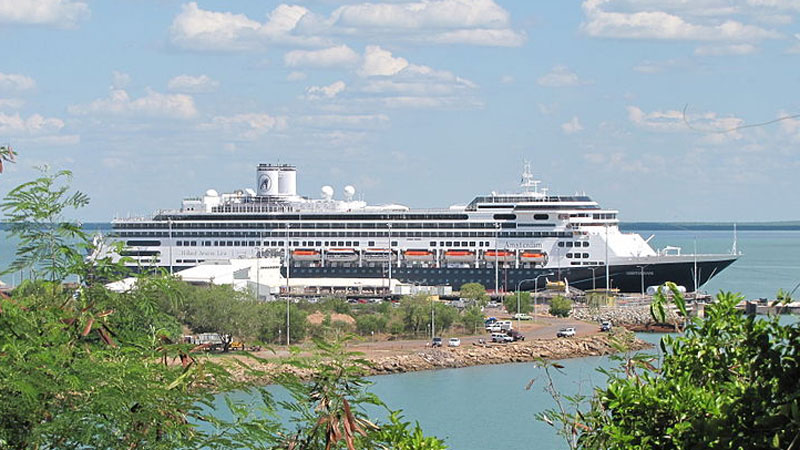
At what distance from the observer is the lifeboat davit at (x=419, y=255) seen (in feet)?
173

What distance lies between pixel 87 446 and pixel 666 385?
298 centimetres

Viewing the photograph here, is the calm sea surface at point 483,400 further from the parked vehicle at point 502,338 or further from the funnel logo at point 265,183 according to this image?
the funnel logo at point 265,183

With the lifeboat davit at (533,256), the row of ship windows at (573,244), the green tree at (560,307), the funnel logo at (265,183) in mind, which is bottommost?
the green tree at (560,307)

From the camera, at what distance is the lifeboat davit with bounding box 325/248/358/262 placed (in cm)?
5375

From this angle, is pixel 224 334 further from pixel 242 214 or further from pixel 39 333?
pixel 39 333

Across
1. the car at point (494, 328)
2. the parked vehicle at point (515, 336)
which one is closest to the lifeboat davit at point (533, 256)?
the car at point (494, 328)

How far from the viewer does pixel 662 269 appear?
5081 centimetres

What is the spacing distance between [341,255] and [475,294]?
879 centimetres

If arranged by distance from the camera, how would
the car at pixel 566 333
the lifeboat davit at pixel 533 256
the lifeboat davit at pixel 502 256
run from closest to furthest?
1. the car at pixel 566 333
2. the lifeboat davit at pixel 533 256
3. the lifeboat davit at pixel 502 256

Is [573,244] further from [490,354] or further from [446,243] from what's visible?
[490,354]

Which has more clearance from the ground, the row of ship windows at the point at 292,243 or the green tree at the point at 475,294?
the row of ship windows at the point at 292,243

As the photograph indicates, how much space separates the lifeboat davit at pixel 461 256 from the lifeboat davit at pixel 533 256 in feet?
7.04

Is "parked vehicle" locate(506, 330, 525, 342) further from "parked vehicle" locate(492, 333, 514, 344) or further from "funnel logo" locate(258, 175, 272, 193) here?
"funnel logo" locate(258, 175, 272, 193)

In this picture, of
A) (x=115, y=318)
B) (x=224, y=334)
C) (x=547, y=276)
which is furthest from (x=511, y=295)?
(x=115, y=318)
